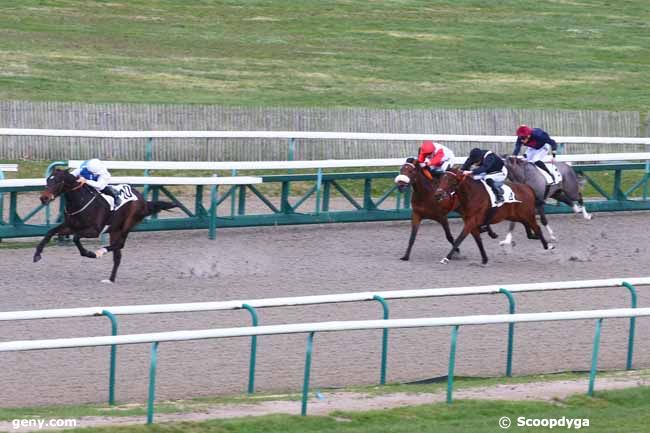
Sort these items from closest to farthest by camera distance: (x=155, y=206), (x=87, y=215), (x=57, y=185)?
(x=57, y=185)
(x=87, y=215)
(x=155, y=206)

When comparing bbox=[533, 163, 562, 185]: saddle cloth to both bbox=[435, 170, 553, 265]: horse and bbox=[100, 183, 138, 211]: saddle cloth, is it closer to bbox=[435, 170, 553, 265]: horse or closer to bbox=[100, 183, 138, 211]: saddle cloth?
bbox=[435, 170, 553, 265]: horse

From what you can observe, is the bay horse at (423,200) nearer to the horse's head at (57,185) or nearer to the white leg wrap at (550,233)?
the white leg wrap at (550,233)

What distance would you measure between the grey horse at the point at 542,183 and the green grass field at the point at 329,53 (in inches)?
426

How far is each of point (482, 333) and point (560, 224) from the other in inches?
274

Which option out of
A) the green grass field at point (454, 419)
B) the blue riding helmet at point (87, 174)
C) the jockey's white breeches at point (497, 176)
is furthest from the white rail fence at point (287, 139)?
the green grass field at point (454, 419)

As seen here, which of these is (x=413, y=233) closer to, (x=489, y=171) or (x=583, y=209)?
(x=489, y=171)

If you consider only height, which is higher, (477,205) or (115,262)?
(477,205)

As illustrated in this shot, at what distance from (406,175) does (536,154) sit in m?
2.49

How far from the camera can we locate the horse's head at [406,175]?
15438 millimetres

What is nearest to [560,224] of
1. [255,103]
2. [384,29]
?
[255,103]

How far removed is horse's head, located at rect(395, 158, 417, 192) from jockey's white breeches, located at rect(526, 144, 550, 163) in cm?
220

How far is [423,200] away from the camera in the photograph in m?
15.9

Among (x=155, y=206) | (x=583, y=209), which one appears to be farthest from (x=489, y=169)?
(x=155, y=206)

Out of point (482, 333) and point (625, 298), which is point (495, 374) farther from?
point (625, 298)
